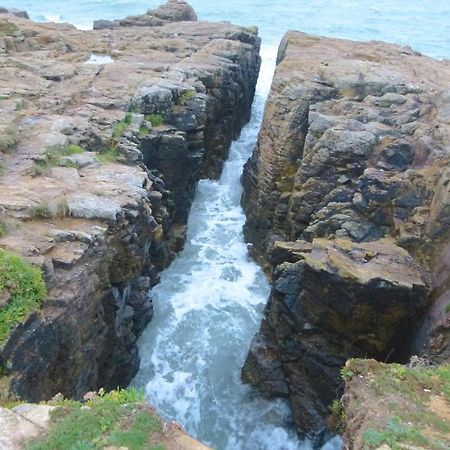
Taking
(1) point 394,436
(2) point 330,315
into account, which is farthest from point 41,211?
(1) point 394,436

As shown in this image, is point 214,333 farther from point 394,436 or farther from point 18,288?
point 394,436

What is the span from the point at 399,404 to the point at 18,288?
804 cm

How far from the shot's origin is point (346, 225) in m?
18.3

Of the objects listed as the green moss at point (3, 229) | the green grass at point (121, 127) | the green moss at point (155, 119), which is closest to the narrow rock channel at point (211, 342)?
the green moss at point (155, 119)

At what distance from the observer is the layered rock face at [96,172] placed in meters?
12.6

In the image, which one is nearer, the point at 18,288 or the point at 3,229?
the point at 18,288

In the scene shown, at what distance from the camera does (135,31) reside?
3716 cm

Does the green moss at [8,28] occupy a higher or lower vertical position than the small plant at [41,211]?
higher

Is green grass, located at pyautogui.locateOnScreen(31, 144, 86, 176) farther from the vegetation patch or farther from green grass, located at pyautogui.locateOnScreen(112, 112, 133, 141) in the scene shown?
the vegetation patch

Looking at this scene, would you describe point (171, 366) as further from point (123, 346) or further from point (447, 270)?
point (447, 270)

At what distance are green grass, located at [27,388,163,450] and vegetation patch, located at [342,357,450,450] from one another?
143 inches

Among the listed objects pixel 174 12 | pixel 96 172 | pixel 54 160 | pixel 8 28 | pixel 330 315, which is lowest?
pixel 330 315

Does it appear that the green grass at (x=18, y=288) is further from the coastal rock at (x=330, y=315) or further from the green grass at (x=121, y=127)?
the green grass at (x=121, y=127)

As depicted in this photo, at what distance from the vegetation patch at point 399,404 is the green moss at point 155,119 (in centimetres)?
1485
